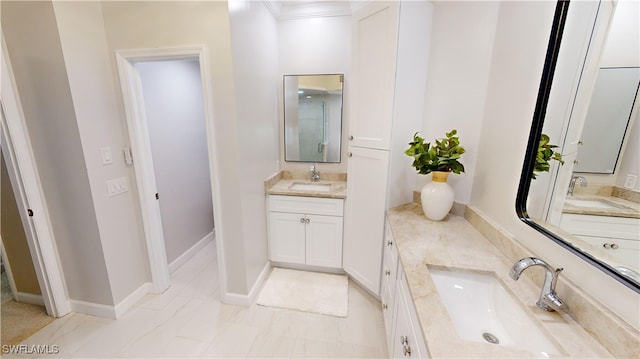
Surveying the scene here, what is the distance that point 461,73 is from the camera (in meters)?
1.67

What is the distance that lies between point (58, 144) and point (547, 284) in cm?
286

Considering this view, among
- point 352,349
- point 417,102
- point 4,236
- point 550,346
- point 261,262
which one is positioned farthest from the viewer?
point 261,262

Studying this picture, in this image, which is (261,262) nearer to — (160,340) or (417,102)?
(160,340)

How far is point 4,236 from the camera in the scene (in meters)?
1.97

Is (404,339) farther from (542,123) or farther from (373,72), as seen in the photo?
(373,72)

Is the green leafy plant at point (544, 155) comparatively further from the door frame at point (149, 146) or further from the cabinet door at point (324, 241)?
the door frame at point (149, 146)

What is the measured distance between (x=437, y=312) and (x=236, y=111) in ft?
5.46

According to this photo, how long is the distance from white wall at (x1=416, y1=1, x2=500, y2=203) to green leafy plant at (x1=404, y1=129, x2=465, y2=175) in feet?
0.63

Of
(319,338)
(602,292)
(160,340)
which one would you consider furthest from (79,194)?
(602,292)

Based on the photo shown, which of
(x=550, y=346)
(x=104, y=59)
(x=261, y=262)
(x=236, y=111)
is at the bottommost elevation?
(x=261, y=262)

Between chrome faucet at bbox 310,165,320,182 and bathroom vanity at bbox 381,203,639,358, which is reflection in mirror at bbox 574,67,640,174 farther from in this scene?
chrome faucet at bbox 310,165,320,182

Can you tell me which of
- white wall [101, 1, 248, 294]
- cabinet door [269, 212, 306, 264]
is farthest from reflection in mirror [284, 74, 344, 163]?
white wall [101, 1, 248, 294]

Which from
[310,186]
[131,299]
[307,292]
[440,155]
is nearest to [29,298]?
[131,299]

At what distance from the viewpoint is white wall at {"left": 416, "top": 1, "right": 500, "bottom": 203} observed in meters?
1.57
